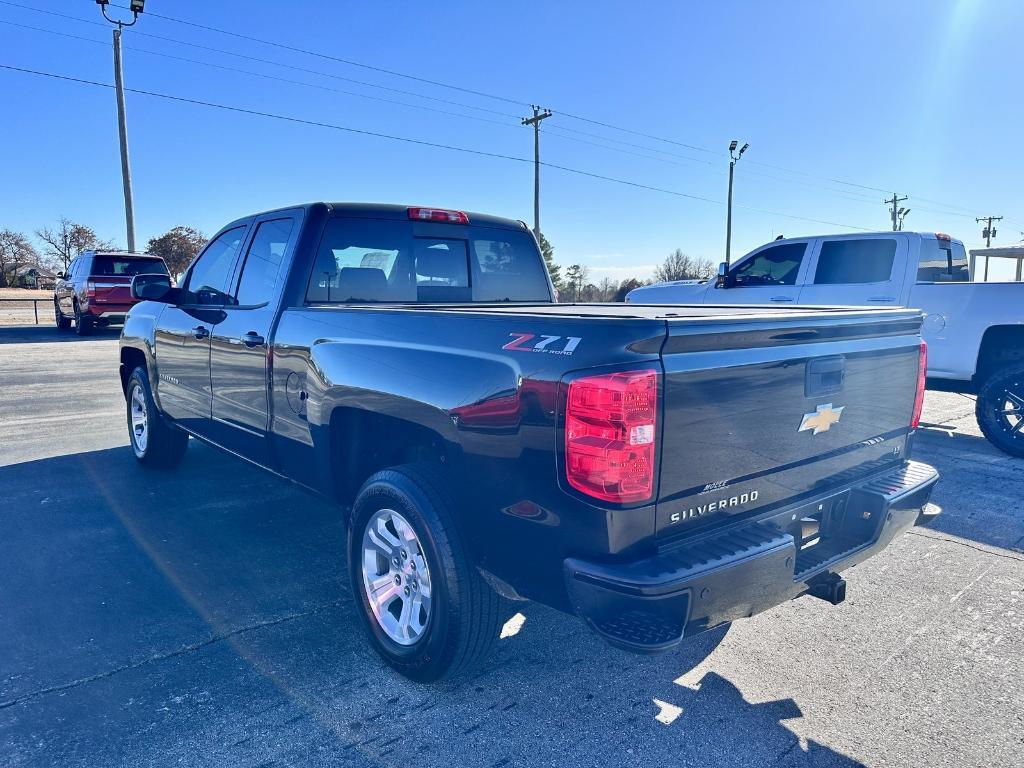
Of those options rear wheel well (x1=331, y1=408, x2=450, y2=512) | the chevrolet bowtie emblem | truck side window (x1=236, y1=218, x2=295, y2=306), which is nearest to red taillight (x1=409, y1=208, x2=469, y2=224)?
truck side window (x1=236, y1=218, x2=295, y2=306)

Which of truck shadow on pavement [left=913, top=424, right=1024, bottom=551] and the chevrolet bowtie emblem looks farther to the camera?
truck shadow on pavement [left=913, top=424, right=1024, bottom=551]

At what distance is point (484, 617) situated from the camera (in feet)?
8.60

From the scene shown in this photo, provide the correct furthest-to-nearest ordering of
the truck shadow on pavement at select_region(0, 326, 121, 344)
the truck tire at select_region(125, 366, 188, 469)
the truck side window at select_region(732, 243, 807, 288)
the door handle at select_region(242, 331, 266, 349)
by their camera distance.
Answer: the truck shadow on pavement at select_region(0, 326, 121, 344)
the truck side window at select_region(732, 243, 807, 288)
the truck tire at select_region(125, 366, 188, 469)
the door handle at select_region(242, 331, 266, 349)

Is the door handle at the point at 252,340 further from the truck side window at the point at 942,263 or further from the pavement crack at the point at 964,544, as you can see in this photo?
Answer: the truck side window at the point at 942,263

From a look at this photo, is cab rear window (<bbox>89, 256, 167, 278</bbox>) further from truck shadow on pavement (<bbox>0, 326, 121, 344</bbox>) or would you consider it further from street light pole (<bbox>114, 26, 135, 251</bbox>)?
street light pole (<bbox>114, 26, 135, 251</bbox>)

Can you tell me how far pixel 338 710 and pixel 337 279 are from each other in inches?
87.2

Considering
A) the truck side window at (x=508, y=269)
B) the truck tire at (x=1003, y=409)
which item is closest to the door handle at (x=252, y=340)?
the truck side window at (x=508, y=269)

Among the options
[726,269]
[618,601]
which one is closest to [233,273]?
A: [618,601]

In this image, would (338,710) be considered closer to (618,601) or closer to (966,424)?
(618,601)

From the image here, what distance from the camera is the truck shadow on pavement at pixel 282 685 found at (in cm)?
239

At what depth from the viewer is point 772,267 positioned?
8898 millimetres

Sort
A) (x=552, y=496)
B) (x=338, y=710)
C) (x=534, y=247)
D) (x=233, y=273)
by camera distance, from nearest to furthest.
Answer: (x=552, y=496) < (x=338, y=710) < (x=233, y=273) < (x=534, y=247)

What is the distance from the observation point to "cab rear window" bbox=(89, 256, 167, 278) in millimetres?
17375

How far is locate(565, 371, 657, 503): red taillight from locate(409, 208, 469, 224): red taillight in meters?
2.41
